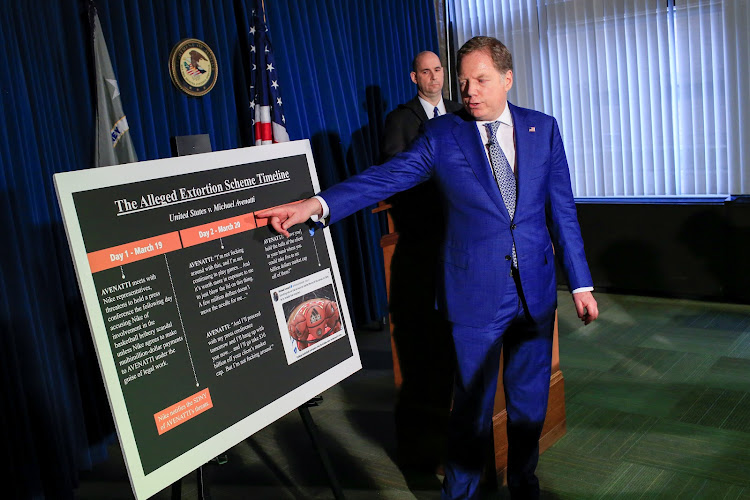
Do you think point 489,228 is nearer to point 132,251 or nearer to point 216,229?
point 216,229

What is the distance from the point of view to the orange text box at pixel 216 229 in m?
1.80

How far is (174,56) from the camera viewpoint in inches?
154

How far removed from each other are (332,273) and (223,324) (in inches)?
18.3

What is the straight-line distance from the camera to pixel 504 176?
2.16m

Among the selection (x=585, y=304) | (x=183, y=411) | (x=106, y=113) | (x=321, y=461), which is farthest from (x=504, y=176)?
(x=106, y=113)

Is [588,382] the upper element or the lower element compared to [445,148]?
lower

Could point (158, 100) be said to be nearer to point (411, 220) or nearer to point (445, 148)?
point (411, 220)

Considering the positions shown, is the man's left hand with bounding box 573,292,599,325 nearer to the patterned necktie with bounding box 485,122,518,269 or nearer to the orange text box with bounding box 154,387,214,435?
the patterned necktie with bounding box 485,122,518,269

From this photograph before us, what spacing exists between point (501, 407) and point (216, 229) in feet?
4.93

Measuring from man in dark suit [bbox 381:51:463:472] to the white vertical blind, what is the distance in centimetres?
310

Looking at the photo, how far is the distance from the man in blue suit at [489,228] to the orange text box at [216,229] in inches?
8.2

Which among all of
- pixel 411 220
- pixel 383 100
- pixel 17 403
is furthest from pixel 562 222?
pixel 383 100

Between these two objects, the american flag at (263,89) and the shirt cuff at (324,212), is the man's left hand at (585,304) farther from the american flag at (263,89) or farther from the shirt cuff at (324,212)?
the american flag at (263,89)

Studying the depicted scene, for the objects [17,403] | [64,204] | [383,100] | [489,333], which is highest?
[383,100]
